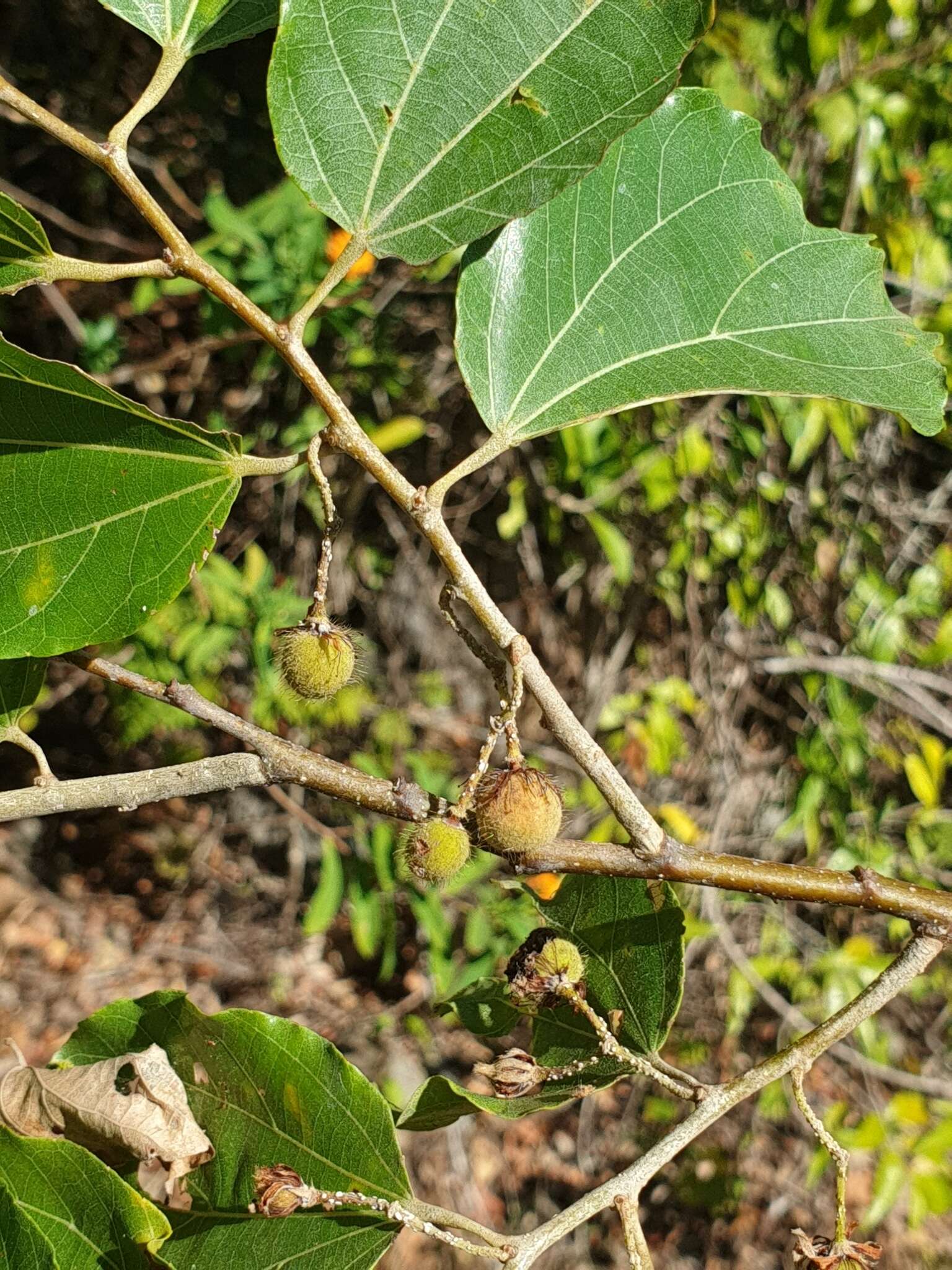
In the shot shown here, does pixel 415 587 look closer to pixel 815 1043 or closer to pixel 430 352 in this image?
pixel 430 352

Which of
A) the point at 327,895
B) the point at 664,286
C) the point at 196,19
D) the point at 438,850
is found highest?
the point at 196,19

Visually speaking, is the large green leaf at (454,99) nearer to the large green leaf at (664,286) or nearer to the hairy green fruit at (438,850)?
the large green leaf at (664,286)

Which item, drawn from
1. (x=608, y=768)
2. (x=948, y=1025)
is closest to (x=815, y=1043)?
(x=608, y=768)

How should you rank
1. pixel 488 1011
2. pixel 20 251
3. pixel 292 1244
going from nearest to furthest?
pixel 20 251
pixel 292 1244
pixel 488 1011

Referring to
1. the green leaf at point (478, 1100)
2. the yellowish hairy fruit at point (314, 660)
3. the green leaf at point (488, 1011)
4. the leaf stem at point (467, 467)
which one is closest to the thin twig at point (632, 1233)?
the green leaf at point (478, 1100)

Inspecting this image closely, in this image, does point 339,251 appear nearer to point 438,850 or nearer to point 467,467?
point 467,467

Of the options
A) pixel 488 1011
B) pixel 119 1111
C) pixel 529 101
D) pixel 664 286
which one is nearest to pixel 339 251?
pixel 664 286

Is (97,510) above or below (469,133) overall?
below
